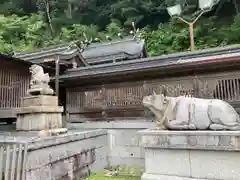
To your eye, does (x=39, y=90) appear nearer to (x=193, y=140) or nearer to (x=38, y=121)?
(x=38, y=121)

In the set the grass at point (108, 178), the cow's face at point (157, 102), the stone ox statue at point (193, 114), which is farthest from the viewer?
the grass at point (108, 178)

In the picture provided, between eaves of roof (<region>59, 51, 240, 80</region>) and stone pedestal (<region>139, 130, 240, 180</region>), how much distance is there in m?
3.61

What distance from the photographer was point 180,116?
6.42 meters

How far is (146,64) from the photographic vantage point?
1073cm

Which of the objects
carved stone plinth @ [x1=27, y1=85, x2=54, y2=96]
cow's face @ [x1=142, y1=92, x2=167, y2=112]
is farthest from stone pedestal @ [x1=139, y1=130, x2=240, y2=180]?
carved stone plinth @ [x1=27, y1=85, x2=54, y2=96]

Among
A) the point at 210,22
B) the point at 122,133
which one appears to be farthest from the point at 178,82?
the point at 210,22

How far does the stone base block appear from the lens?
7.56m

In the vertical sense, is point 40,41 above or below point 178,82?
above

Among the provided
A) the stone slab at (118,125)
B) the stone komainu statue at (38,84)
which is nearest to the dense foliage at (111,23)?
the stone slab at (118,125)

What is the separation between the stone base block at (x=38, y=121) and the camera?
756 centimetres

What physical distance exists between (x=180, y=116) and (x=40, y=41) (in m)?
27.0

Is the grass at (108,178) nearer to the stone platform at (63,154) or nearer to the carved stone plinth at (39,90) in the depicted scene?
the stone platform at (63,154)

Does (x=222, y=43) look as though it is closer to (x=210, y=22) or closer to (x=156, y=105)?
(x=210, y=22)

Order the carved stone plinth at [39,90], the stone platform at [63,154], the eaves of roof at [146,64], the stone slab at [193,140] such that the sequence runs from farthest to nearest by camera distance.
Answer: the eaves of roof at [146,64] → the carved stone plinth at [39,90] → the stone platform at [63,154] → the stone slab at [193,140]
